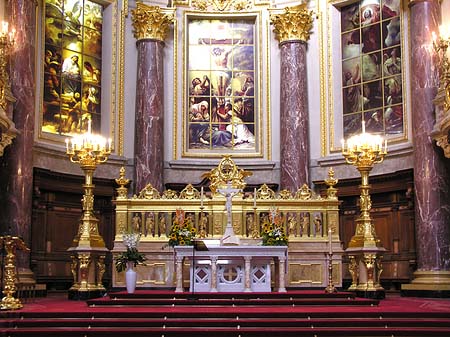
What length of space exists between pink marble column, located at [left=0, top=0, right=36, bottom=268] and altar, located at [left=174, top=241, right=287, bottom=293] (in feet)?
15.1

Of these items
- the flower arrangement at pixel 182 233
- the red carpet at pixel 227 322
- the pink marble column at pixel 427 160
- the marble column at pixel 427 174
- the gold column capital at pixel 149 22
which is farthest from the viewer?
the gold column capital at pixel 149 22

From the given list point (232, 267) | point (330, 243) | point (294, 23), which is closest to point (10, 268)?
point (232, 267)

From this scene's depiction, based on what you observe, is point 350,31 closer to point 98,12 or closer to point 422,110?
point 422,110

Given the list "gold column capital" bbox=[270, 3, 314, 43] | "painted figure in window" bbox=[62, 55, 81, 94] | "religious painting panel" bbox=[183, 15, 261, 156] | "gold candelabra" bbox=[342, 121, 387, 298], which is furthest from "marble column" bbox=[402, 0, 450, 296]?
"painted figure in window" bbox=[62, 55, 81, 94]

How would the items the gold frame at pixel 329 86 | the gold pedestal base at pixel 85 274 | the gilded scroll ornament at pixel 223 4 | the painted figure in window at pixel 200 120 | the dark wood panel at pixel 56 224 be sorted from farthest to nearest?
the gilded scroll ornament at pixel 223 4
the painted figure in window at pixel 200 120
the gold frame at pixel 329 86
the dark wood panel at pixel 56 224
the gold pedestal base at pixel 85 274

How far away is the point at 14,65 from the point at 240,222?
258 inches

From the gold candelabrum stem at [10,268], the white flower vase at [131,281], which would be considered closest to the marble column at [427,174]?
the white flower vase at [131,281]

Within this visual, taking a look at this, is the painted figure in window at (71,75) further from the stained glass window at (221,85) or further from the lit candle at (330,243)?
the lit candle at (330,243)

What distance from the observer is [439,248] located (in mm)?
17141

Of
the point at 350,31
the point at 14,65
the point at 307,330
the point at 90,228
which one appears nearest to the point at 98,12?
the point at 14,65

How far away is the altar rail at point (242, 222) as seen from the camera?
15.9m

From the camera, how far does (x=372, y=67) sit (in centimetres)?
2170

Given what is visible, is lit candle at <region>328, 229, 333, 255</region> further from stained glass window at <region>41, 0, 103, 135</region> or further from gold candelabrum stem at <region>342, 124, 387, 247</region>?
stained glass window at <region>41, 0, 103, 135</region>

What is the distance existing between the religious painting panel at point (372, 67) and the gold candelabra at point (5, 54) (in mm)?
10087
